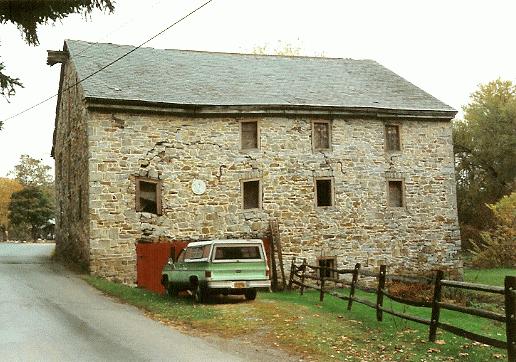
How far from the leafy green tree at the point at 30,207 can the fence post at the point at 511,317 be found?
5029cm

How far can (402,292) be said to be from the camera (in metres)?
20.8

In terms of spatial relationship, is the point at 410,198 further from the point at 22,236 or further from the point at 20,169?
the point at 20,169

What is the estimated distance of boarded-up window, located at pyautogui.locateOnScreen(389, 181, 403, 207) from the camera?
2264 centimetres

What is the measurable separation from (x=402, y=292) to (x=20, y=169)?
2270 inches

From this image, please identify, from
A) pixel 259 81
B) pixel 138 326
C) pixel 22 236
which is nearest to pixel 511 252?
pixel 259 81

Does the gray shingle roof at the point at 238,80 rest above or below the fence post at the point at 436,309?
above

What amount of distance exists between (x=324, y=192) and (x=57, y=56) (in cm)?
1328

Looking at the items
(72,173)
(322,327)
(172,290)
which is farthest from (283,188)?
(322,327)

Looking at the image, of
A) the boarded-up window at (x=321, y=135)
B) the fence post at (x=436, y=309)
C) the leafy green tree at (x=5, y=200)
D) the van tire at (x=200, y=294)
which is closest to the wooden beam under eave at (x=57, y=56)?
the boarded-up window at (x=321, y=135)

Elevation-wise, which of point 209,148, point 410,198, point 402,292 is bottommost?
point 402,292

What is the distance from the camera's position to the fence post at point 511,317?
7176 mm

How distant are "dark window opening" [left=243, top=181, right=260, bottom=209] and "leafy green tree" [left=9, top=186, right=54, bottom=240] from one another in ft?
120

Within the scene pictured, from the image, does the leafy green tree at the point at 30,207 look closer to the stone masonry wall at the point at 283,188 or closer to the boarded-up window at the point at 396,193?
the stone masonry wall at the point at 283,188

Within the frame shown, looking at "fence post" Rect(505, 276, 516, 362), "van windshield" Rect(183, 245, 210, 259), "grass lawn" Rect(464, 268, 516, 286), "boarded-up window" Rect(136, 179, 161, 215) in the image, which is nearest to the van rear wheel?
"van windshield" Rect(183, 245, 210, 259)
